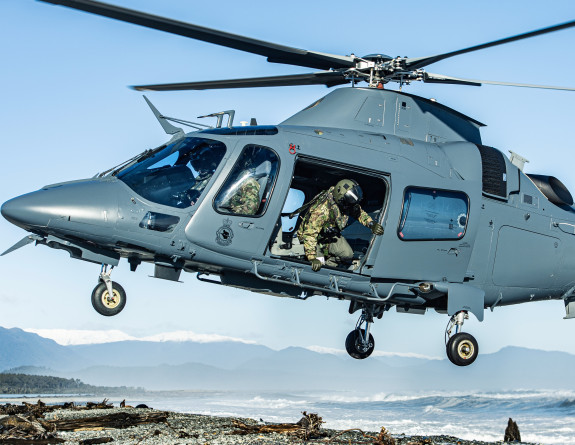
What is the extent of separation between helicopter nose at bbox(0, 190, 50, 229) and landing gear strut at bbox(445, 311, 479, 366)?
19.5ft

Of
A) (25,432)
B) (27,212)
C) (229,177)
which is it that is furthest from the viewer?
(229,177)

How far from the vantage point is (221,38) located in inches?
364

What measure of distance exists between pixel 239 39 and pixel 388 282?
389 centimetres

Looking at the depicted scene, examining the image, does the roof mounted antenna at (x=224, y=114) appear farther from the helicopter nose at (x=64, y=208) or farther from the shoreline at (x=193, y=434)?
the shoreline at (x=193, y=434)

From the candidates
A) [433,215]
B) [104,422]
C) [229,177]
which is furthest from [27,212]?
[433,215]

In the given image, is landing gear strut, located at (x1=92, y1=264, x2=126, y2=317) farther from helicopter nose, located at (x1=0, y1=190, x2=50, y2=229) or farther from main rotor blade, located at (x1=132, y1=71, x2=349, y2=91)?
main rotor blade, located at (x1=132, y1=71, x2=349, y2=91)

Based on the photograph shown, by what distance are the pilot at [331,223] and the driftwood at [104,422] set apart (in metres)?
3.04

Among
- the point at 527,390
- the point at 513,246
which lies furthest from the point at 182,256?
the point at 527,390

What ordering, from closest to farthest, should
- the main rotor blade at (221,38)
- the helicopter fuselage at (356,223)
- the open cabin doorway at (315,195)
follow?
the main rotor blade at (221,38), the helicopter fuselage at (356,223), the open cabin doorway at (315,195)

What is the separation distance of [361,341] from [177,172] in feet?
16.5

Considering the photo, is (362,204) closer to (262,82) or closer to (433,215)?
(433,215)

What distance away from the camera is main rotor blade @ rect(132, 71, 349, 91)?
37.3 ft

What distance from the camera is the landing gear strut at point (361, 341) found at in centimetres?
1241

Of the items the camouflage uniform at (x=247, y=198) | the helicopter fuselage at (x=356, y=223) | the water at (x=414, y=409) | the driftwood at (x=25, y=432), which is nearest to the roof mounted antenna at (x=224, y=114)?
the helicopter fuselage at (x=356, y=223)
